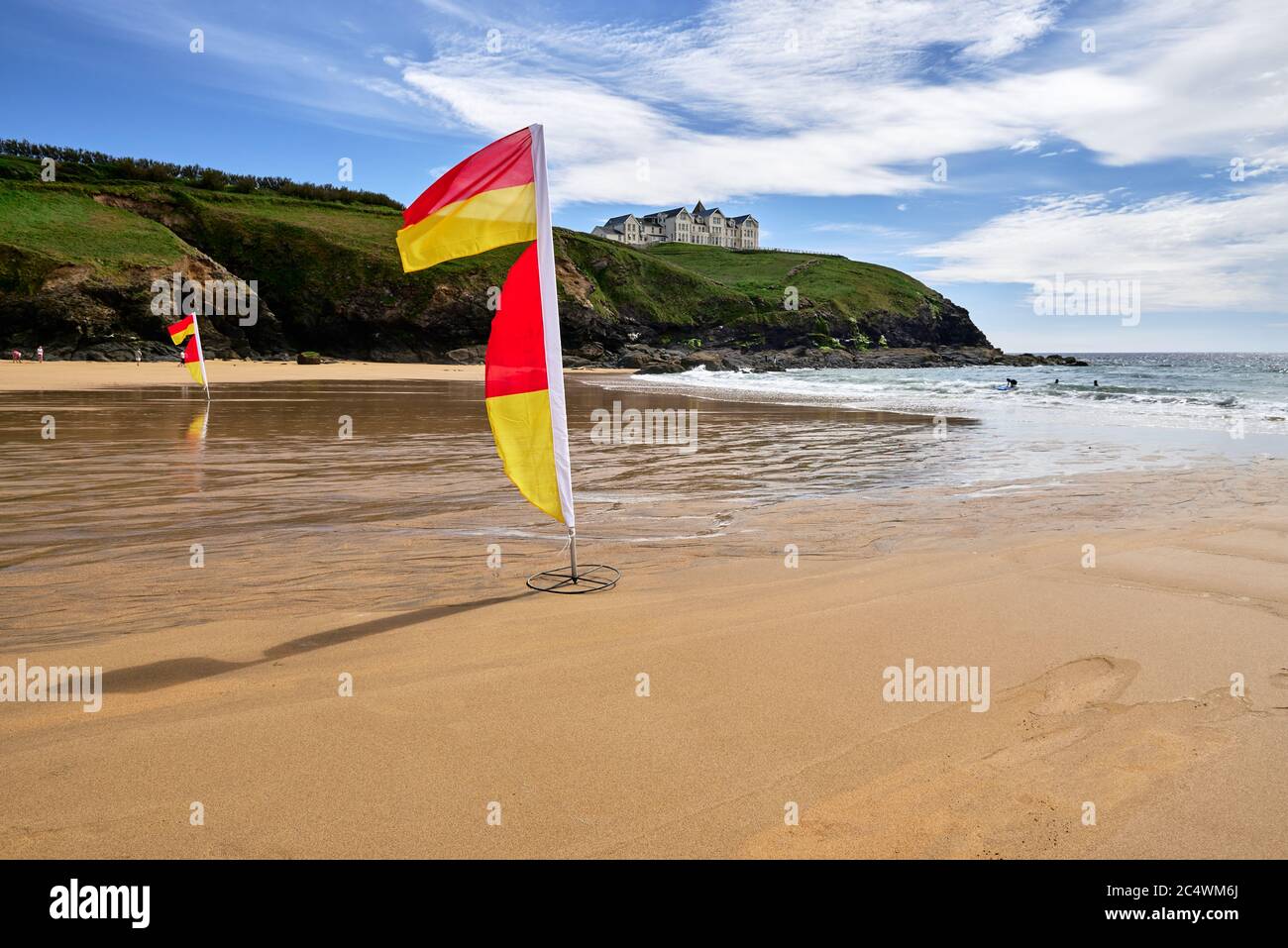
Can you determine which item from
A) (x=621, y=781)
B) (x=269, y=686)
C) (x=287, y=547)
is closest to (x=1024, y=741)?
(x=621, y=781)

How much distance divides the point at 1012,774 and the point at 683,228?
16802cm

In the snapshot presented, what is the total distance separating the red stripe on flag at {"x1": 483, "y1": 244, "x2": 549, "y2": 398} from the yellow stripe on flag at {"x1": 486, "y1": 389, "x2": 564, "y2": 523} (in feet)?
0.29

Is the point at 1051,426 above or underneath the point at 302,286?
underneath

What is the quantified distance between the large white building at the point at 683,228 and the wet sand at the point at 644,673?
155658mm

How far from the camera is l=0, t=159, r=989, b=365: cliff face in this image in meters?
46.3

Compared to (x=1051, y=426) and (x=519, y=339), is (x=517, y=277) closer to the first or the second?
(x=519, y=339)

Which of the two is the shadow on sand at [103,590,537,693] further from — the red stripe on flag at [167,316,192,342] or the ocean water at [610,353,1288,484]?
the red stripe on flag at [167,316,192,342]

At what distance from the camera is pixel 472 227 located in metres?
5.41

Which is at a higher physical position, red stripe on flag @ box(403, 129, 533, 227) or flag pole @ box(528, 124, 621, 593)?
red stripe on flag @ box(403, 129, 533, 227)

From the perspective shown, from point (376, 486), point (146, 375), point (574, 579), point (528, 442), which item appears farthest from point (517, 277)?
point (146, 375)

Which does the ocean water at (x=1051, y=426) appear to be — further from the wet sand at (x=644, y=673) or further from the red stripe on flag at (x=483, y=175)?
the red stripe on flag at (x=483, y=175)

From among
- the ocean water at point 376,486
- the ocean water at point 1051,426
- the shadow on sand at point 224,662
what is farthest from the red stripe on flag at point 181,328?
the shadow on sand at point 224,662

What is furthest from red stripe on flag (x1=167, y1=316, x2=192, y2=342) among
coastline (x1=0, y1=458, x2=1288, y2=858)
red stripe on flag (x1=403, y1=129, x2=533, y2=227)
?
coastline (x1=0, y1=458, x2=1288, y2=858)
